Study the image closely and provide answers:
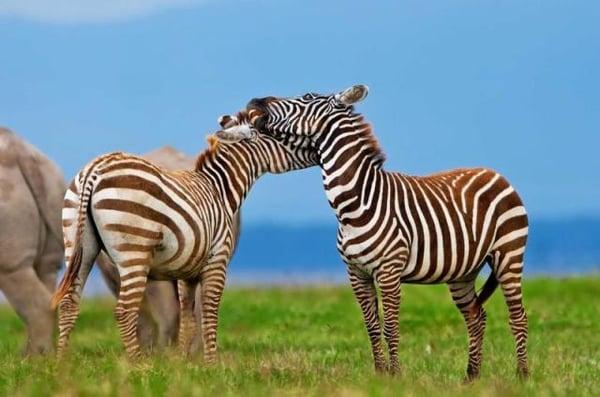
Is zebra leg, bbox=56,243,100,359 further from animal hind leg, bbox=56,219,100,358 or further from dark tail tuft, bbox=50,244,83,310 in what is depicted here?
dark tail tuft, bbox=50,244,83,310

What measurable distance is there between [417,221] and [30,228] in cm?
589

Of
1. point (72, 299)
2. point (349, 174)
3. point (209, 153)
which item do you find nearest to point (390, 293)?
point (349, 174)

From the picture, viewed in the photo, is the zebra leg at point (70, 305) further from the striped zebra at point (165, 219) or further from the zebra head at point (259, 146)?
the zebra head at point (259, 146)

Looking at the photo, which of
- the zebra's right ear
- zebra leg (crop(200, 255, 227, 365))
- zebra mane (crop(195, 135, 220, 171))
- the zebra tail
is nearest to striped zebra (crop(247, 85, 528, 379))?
the zebra's right ear

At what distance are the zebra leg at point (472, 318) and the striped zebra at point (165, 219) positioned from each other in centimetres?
180

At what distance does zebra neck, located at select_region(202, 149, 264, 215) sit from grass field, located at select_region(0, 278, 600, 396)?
1520mm

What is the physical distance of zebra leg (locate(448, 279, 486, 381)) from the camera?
11.8m

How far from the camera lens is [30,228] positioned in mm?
15211

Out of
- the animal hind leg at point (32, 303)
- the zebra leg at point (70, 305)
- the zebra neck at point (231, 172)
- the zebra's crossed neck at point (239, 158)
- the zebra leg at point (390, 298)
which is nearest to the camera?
the zebra leg at point (390, 298)

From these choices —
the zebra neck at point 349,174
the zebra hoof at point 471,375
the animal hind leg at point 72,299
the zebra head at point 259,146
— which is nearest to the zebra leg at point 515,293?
the zebra hoof at point 471,375

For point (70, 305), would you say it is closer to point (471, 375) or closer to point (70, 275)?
point (70, 275)

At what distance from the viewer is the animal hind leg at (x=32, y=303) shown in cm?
1498

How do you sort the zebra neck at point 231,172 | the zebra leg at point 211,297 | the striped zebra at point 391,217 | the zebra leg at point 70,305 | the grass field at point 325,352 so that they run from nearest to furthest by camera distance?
the grass field at point 325,352 → the striped zebra at point 391,217 → the zebra leg at point 70,305 → the zebra leg at point 211,297 → the zebra neck at point 231,172

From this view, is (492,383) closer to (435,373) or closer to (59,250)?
(435,373)
